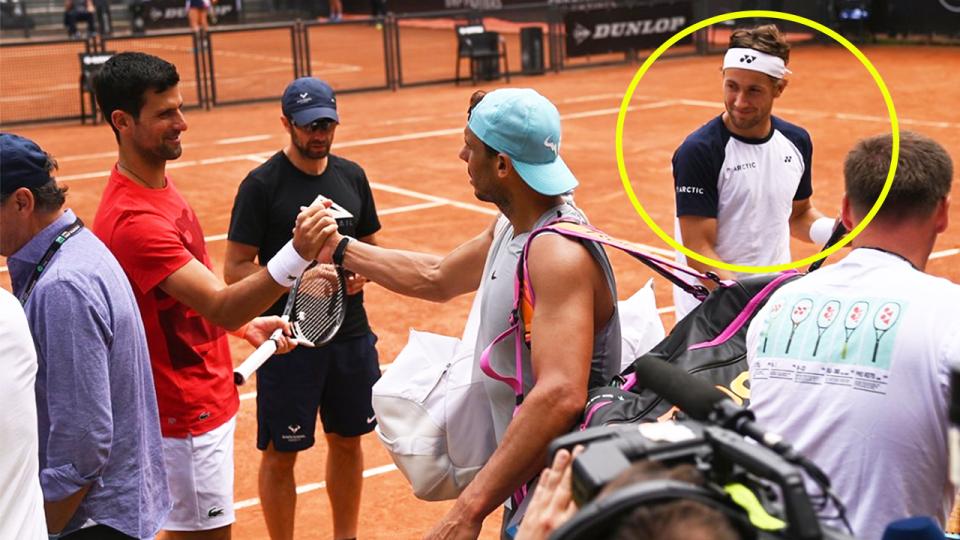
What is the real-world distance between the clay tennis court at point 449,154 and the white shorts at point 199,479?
1.07m

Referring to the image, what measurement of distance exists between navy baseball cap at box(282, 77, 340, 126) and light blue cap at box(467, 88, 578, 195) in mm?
2697

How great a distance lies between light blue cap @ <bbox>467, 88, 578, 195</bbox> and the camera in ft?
12.0

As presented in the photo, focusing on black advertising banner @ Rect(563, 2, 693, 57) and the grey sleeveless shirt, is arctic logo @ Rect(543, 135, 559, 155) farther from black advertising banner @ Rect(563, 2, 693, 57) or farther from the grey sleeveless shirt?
black advertising banner @ Rect(563, 2, 693, 57)

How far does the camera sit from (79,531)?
4.08m

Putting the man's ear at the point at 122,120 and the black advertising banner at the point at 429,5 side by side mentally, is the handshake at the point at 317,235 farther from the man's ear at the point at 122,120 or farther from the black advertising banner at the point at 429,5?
the black advertising banner at the point at 429,5

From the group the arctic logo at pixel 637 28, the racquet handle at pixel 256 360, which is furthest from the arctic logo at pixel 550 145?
the arctic logo at pixel 637 28

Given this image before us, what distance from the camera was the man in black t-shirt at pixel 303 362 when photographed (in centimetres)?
620

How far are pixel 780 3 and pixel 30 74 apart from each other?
19.1 metres

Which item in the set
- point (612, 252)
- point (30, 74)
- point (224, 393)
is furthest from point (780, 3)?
point (224, 393)

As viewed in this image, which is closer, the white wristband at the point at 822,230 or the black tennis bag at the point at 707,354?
the black tennis bag at the point at 707,354

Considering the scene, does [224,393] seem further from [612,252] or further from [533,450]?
[612,252]

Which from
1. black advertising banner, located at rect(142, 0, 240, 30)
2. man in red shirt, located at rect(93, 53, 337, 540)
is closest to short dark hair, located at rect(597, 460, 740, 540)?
man in red shirt, located at rect(93, 53, 337, 540)

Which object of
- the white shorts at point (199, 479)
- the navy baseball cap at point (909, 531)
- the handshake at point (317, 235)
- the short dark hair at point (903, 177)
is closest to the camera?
the navy baseball cap at point (909, 531)

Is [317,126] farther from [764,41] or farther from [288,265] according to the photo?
[764,41]
